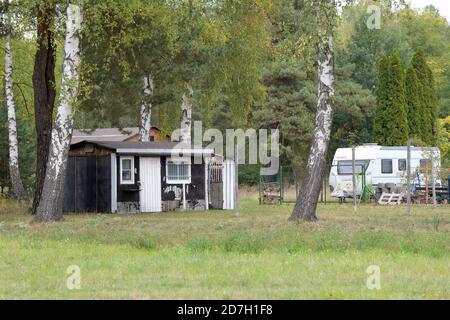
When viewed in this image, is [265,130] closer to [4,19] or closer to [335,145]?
[335,145]

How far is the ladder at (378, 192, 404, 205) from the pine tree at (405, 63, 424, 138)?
1126 cm

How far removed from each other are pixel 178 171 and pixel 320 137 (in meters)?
11.6

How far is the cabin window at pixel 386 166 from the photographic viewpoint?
1607 inches

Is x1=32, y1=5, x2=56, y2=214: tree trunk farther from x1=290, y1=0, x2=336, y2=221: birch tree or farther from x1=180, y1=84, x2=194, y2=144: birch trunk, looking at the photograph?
x1=290, y1=0, x2=336, y2=221: birch tree

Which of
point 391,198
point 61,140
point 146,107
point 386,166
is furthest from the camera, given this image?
point 386,166

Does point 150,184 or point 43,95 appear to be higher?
point 43,95

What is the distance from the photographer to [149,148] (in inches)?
1289

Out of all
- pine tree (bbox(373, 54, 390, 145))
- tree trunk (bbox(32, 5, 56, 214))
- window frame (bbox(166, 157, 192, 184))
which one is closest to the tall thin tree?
window frame (bbox(166, 157, 192, 184))

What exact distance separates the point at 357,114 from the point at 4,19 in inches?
1141

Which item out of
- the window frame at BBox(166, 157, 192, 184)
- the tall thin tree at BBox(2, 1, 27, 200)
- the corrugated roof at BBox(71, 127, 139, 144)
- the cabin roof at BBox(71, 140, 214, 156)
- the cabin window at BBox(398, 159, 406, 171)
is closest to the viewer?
the cabin roof at BBox(71, 140, 214, 156)

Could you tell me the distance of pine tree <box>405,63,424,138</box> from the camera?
48.9 m

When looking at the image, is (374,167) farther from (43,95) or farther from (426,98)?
(43,95)
